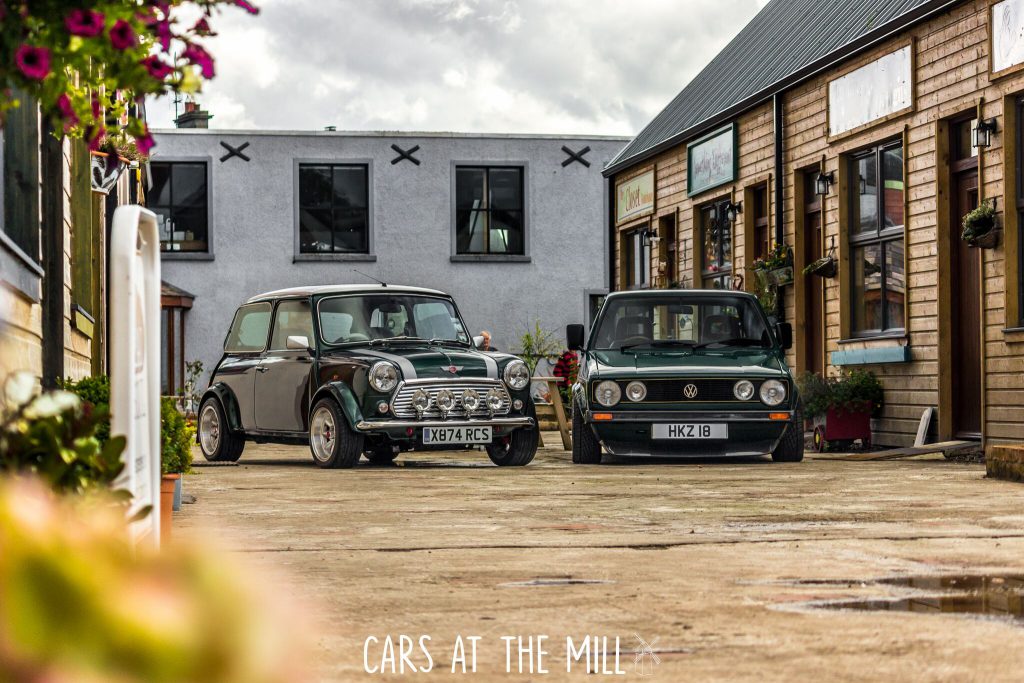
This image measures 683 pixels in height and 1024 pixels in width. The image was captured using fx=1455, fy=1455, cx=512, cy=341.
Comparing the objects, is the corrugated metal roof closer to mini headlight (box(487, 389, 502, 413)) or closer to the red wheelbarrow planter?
the red wheelbarrow planter

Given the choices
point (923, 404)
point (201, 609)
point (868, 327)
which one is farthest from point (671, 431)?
point (201, 609)

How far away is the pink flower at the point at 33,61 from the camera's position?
223 centimetres

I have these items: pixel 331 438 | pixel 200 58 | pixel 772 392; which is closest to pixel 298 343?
pixel 331 438

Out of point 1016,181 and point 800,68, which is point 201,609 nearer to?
point 1016,181

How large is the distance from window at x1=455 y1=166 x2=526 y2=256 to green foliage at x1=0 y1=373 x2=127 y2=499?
1106 inches

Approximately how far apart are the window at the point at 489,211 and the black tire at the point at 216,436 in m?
17.2

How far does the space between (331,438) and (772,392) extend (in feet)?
12.1

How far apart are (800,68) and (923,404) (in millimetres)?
4624

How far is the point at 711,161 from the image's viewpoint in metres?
20.4

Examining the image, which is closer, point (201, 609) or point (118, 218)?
point (201, 609)

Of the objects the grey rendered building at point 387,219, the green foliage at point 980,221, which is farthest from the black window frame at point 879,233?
the grey rendered building at point 387,219

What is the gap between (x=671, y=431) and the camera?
12.1 meters

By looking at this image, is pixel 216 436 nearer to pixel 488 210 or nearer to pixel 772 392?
pixel 772 392

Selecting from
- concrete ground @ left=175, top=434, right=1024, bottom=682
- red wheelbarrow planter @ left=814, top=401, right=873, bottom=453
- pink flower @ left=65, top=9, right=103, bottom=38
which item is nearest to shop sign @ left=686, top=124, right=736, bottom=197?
red wheelbarrow planter @ left=814, top=401, right=873, bottom=453
